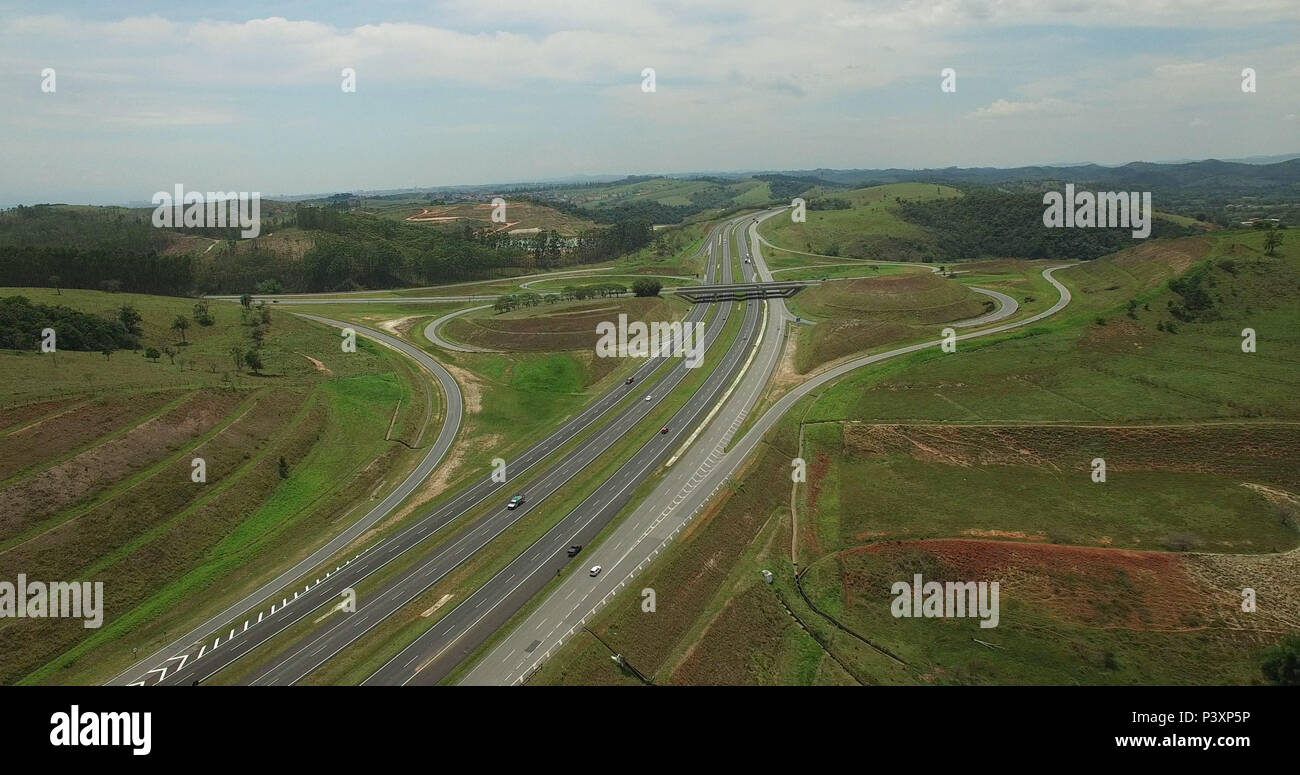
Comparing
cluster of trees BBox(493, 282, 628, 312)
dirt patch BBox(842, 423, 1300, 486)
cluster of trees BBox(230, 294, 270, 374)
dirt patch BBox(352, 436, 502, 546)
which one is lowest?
dirt patch BBox(352, 436, 502, 546)

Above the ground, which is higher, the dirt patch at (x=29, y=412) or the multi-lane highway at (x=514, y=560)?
the dirt patch at (x=29, y=412)

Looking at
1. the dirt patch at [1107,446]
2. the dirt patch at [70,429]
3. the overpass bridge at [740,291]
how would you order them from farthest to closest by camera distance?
the overpass bridge at [740,291]
the dirt patch at [1107,446]
the dirt patch at [70,429]

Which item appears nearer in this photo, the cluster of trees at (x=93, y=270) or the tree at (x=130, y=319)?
the tree at (x=130, y=319)

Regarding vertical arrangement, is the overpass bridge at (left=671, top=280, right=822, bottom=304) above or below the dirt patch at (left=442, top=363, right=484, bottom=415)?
above

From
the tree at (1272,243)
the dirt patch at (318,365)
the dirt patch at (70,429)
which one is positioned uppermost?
the tree at (1272,243)

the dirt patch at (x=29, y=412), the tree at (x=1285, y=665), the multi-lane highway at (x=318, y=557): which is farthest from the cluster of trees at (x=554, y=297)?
the tree at (x=1285, y=665)

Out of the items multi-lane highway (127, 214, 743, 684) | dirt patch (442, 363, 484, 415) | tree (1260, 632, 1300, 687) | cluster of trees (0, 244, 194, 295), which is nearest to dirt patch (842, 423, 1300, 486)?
tree (1260, 632, 1300, 687)

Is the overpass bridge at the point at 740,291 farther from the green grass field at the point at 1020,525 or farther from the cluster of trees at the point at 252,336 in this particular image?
the cluster of trees at the point at 252,336

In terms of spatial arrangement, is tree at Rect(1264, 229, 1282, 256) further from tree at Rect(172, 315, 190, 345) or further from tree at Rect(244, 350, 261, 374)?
tree at Rect(172, 315, 190, 345)
